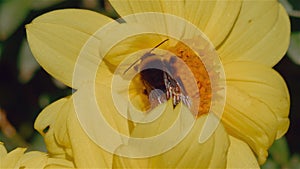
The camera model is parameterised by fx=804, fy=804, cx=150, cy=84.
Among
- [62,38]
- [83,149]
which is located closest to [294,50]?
[62,38]

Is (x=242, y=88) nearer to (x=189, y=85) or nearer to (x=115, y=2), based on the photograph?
(x=189, y=85)

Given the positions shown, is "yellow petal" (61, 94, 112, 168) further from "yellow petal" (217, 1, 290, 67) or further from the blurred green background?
the blurred green background

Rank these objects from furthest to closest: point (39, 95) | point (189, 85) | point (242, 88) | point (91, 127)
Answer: point (39, 95), point (242, 88), point (189, 85), point (91, 127)

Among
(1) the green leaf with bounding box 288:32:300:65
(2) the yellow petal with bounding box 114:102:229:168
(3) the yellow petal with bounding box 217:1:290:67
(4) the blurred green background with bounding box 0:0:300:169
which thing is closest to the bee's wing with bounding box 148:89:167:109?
(2) the yellow petal with bounding box 114:102:229:168

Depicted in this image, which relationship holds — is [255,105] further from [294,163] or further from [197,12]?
[294,163]

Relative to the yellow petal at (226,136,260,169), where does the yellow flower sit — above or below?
above

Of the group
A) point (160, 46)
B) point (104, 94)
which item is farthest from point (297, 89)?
point (104, 94)

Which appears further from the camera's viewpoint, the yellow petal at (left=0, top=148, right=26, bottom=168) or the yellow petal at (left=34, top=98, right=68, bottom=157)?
the yellow petal at (left=34, top=98, right=68, bottom=157)
